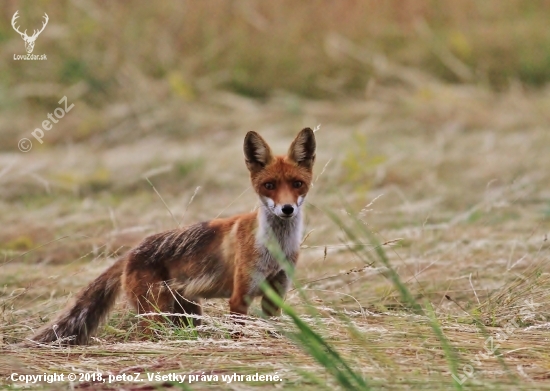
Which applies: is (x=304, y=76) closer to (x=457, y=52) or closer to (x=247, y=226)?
(x=457, y=52)

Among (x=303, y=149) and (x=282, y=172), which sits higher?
(x=303, y=149)

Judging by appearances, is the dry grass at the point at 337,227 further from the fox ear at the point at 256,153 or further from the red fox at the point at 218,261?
the fox ear at the point at 256,153

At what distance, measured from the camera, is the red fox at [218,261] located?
519 centimetres

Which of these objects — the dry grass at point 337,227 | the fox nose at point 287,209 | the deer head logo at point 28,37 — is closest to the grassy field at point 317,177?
the dry grass at point 337,227

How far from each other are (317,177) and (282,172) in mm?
531

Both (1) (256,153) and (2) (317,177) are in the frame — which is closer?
(1) (256,153)

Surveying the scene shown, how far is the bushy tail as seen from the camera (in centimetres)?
521

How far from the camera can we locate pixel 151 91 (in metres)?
13.6

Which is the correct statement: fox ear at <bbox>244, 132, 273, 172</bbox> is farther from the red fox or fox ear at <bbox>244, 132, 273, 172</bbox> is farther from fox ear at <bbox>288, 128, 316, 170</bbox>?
fox ear at <bbox>288, 128, 316, 170</bbox>

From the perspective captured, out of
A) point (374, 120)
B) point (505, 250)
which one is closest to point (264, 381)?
point (505, 250)

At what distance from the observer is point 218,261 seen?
5398 mm

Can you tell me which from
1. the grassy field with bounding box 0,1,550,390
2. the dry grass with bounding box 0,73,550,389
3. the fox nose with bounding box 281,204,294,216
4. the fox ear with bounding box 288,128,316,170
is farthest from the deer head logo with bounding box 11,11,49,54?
the fox nose with bounding box 281,204,294,216

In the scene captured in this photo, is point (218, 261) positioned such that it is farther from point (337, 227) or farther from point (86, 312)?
point (337, 227)

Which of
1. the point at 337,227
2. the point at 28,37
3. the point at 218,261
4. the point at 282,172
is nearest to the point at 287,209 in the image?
the point at 282,172
